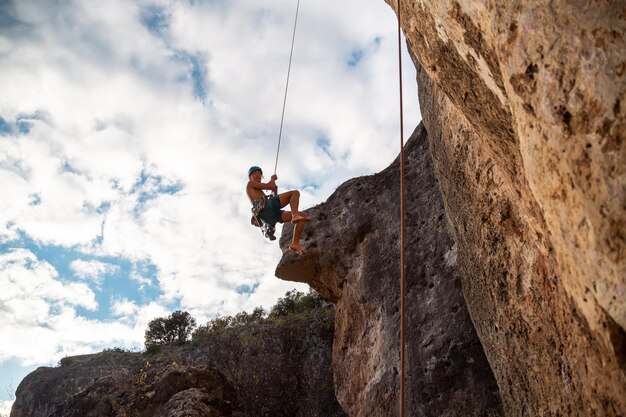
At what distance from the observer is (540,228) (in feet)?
14.0

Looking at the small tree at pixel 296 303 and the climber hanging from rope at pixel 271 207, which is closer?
the climber hanging from rope at pixel 271 207

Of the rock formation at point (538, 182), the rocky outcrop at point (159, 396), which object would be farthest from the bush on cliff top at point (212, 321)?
the rock formation at point (538, 182)

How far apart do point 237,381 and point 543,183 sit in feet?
45.6

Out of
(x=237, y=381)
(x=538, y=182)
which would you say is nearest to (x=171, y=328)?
(x=237, y=381)

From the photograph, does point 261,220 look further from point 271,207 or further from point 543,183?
point 543,183

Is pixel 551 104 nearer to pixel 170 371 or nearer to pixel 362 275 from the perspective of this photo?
pixel 362 275

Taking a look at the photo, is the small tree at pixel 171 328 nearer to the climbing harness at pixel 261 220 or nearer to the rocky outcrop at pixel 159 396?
the rocky outcrop at pixel 159 396

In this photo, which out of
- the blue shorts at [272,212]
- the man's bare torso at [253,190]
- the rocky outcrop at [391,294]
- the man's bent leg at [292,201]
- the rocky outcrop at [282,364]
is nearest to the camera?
the rocky outcrop at [391,294]

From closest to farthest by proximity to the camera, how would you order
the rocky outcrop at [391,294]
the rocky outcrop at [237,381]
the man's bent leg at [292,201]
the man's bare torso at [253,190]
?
1. the rocky outcrop at [391,294]
2. the man's bent leg at [292,201]
3. the man's bare torso at [253,190]
4. the rocky outcrop at [237,381]

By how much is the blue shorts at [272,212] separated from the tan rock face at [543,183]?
11.9 feet

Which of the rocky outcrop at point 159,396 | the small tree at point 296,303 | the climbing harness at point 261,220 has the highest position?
the small tree at point 296,303

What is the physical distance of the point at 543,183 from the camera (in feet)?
10.4

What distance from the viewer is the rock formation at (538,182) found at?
264 cm

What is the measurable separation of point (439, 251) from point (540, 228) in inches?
210
